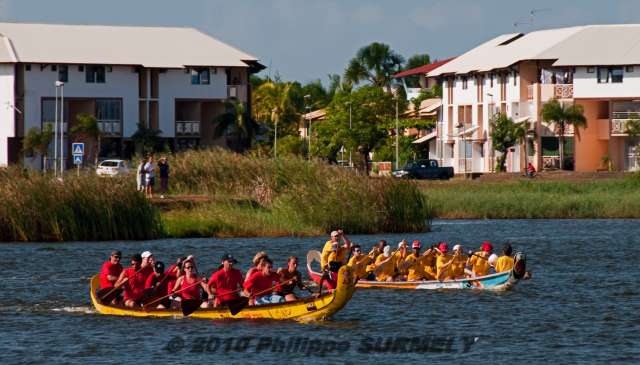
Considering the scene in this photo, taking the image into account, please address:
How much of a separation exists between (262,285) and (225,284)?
85 centimetres

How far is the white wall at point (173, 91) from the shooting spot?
373 feet

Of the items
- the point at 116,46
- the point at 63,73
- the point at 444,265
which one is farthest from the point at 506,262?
the point at 116,46

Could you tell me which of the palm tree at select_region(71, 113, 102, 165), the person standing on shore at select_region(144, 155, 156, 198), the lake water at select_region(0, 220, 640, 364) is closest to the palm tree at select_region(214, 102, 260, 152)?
the palm tree at select_region(71, 113, 102, 165)

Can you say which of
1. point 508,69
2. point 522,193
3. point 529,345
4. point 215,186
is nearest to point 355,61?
point 508,69

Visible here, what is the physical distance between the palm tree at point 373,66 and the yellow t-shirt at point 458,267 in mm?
112113

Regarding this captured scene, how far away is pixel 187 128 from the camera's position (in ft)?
375

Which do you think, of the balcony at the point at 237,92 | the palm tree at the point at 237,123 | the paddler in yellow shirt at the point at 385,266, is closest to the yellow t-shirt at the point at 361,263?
the paddler in yellow shirt at the point at 385,266

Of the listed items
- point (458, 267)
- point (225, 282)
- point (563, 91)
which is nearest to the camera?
point (225, 282)

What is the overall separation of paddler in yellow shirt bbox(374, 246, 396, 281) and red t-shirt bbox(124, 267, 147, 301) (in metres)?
8.77

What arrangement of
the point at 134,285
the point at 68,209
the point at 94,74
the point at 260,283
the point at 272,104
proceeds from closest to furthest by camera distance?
the point at 260,283, the point at 134,285, the point at 68,209, the point at 94,74, the point at 272,104

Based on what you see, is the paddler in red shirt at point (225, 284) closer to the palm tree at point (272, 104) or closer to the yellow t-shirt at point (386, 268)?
the yellow t-shirt at point (386, 268)

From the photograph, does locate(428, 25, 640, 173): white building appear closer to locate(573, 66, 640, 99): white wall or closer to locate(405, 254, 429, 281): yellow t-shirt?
locate(573, 66, 640, 99): white wall

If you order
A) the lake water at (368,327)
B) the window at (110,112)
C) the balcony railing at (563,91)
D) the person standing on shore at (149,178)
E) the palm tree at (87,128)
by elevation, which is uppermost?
the balcony railing at (563,91)

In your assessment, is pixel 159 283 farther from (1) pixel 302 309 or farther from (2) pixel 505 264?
(2) pixel 505 264
